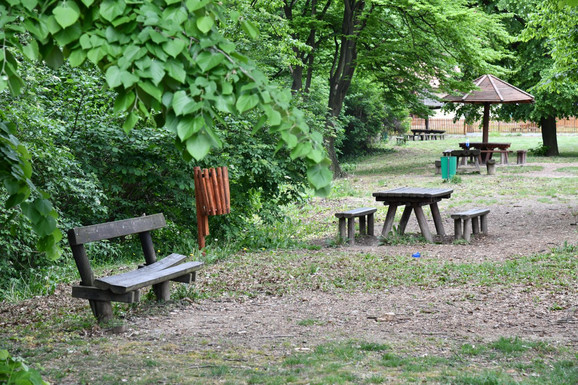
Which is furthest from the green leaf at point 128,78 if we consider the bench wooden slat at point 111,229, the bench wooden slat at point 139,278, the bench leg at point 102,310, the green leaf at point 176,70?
the bench leg at point 102,310

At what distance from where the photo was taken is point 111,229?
629 cm

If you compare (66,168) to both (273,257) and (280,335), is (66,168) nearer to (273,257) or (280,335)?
(273,257)

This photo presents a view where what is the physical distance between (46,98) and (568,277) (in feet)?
24.2

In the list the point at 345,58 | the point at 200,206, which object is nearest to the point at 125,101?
the point at 200,206

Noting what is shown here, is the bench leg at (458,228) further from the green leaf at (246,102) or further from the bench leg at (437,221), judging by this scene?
the green leaf at (246,102)

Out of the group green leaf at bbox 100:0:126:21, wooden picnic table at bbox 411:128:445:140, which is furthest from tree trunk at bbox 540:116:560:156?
green leaf at bbox 100:0:126:21

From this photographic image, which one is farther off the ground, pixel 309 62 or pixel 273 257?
pixel 309 62

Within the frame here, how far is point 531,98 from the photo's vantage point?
24.0 m

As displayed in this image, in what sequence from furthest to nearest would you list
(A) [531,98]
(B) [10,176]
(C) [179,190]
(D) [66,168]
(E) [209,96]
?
(A) [531,98]
(C) [179,190]
(D) [66,168]
(B) [10,176]
(E) [209,96]

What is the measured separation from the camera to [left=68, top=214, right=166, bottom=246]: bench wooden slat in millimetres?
5803

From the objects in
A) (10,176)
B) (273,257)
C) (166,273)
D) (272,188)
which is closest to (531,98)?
(272,188)

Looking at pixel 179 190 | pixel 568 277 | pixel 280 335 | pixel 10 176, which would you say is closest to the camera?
pixel 10 176

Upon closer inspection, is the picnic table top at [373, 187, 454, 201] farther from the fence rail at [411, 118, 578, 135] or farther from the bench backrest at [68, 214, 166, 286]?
the fence rail at [411, 118, 578, 135]

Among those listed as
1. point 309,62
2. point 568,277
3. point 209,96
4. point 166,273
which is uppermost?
point 309,62
